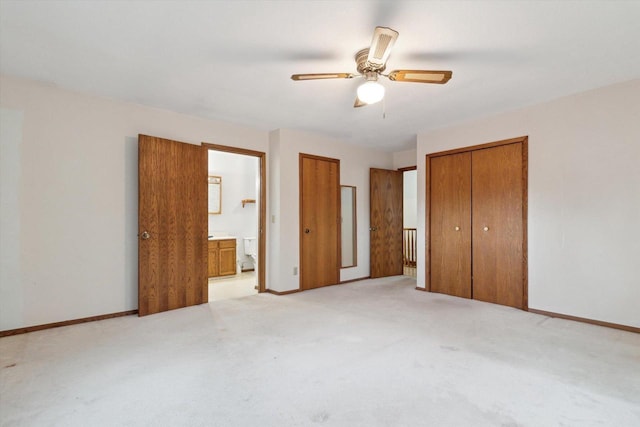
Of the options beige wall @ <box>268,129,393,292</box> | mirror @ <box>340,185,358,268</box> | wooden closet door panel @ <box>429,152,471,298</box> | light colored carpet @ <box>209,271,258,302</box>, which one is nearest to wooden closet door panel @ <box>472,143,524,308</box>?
wooden closet door panel @ <box>429,152,471,298</box>

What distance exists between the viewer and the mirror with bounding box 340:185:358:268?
568cm

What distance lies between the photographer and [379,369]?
233 centimetres

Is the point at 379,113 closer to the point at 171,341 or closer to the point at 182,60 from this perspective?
the point at 182,60

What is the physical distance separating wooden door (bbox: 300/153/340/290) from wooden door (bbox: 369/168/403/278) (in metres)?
0.84

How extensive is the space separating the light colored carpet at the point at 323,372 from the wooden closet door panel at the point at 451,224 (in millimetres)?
950

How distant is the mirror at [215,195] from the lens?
20.9 ft

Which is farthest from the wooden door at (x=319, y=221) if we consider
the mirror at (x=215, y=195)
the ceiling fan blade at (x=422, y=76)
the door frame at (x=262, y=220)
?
the ceiling fan blade at (x=422, y=76)

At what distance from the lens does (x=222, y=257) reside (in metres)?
5.95

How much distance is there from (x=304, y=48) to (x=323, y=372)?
241 centimetres

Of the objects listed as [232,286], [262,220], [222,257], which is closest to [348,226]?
[262,220]

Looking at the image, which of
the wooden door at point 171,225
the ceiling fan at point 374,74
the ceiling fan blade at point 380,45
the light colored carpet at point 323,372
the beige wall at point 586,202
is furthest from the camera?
the wooden door at point 171,225

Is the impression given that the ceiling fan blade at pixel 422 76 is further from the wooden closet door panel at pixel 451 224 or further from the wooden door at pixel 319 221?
the wooden door at pixel 319 221

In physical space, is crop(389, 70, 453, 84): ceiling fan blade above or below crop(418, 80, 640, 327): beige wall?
above

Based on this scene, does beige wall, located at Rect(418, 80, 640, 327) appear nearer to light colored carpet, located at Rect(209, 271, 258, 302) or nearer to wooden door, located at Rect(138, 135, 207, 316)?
light colored carpet, located at Rect(209, 271, 258, 302)
